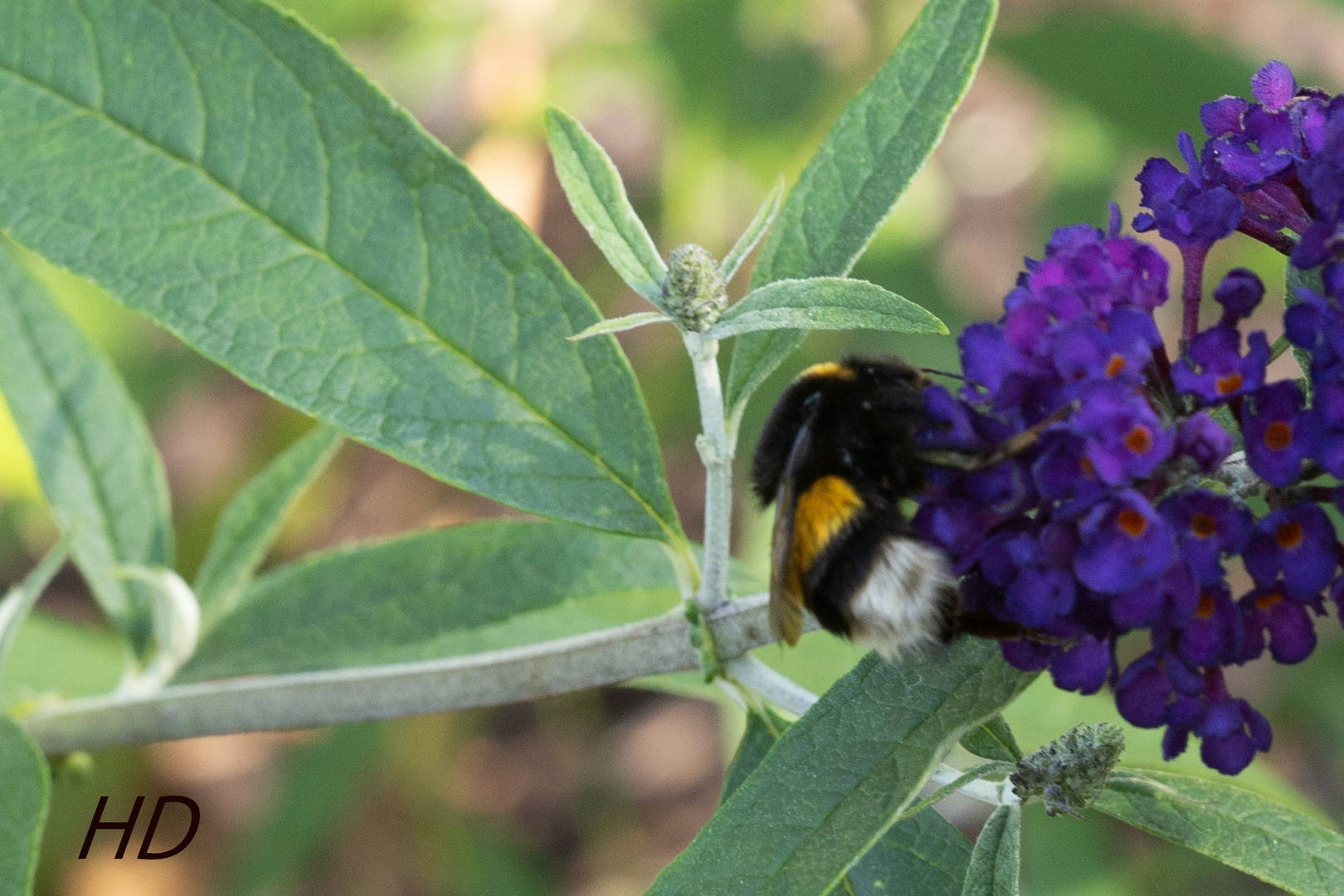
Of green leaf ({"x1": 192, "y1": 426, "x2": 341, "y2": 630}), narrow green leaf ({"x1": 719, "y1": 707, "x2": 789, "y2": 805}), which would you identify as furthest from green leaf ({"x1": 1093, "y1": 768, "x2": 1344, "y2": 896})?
green leaf ({"x1": 192, "y1": 426, "x2": 341, "y2": 630})

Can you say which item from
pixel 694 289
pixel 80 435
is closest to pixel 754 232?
pixel 694 289

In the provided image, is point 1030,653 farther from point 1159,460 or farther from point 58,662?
point 58,662

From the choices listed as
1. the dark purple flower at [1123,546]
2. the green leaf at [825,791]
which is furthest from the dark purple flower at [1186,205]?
the green leaf at [825,791]

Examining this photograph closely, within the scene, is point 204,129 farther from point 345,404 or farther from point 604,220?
point 604,220

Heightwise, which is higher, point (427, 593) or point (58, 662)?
point (427, 593)

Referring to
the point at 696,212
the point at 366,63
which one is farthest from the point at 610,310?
the point at 366,63

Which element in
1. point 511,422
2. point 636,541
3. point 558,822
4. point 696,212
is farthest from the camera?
point 558,822
